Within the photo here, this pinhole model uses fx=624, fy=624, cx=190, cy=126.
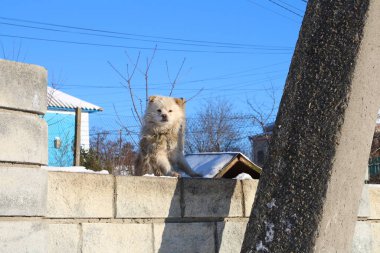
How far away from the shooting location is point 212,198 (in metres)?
5.01

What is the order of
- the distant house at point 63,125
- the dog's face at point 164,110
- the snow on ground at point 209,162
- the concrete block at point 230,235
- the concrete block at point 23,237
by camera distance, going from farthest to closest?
the distant house at point 63,125
the snow on ground at point 209,162
the dog's face at point 164,110
the concrete block at point 230,235
the concrete block at point 23,237

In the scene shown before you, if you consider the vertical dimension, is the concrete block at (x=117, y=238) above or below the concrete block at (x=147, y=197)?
below

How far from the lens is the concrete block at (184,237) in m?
4.66

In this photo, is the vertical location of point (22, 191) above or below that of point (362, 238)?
above

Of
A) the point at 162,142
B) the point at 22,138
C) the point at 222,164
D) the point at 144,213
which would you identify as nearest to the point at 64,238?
the point at 144,213

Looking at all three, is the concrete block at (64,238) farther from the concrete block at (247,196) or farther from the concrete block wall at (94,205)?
the concrete block at (247,196)

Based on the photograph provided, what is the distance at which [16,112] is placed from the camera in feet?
11.7

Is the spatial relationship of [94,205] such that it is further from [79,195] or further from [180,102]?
[180,102]

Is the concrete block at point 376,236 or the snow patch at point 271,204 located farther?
the concrete block at point 376,236

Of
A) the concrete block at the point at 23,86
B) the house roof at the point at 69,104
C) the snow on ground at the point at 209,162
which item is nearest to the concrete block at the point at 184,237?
the snow on ground at the point at 209,162

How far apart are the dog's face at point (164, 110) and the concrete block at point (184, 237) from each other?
51.7 inches

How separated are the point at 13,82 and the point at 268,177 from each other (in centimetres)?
171

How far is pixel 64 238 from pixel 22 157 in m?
0.76

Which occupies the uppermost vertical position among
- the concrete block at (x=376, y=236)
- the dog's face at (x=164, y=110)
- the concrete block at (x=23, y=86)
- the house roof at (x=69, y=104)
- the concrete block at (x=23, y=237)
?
the house roof at (x=69, y=104)
